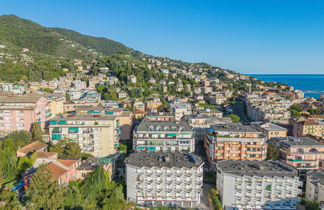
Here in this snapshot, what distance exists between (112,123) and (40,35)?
171 metres

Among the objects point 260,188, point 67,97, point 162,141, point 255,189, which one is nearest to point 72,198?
point 162,141

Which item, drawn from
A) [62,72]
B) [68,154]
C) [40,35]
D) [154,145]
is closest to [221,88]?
[62,72]

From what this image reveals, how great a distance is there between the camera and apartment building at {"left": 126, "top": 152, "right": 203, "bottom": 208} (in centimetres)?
3172

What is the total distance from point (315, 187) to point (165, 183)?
70.1 ft

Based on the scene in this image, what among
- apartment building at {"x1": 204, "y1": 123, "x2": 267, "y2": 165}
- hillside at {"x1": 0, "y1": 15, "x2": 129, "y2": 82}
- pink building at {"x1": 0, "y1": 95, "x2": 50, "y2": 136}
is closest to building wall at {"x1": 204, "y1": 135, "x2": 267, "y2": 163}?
apartment building at {"x1": 204, "y1": 123, "x2": 267, "y2": 165}

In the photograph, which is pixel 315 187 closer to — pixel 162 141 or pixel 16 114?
pixel 162 141

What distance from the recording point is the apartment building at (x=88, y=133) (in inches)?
1654

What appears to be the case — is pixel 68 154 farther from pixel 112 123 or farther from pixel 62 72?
pixel 62 72

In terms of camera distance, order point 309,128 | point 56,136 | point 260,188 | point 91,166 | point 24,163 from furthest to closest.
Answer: point 309,128
point 56,136
point 91,166
point 260,188
point 24,163

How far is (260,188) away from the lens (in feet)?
103

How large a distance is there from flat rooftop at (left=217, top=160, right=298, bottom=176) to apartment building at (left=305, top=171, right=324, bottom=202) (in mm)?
3440

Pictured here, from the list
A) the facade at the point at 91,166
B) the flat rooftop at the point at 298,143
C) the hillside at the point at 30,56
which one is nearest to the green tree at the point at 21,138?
the facade at the point at 91,166

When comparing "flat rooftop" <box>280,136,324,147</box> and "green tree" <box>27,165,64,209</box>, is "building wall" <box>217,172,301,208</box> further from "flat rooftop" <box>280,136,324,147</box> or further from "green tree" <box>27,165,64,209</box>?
"green tree" <box>27,165,64,209</box>

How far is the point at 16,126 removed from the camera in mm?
42656
